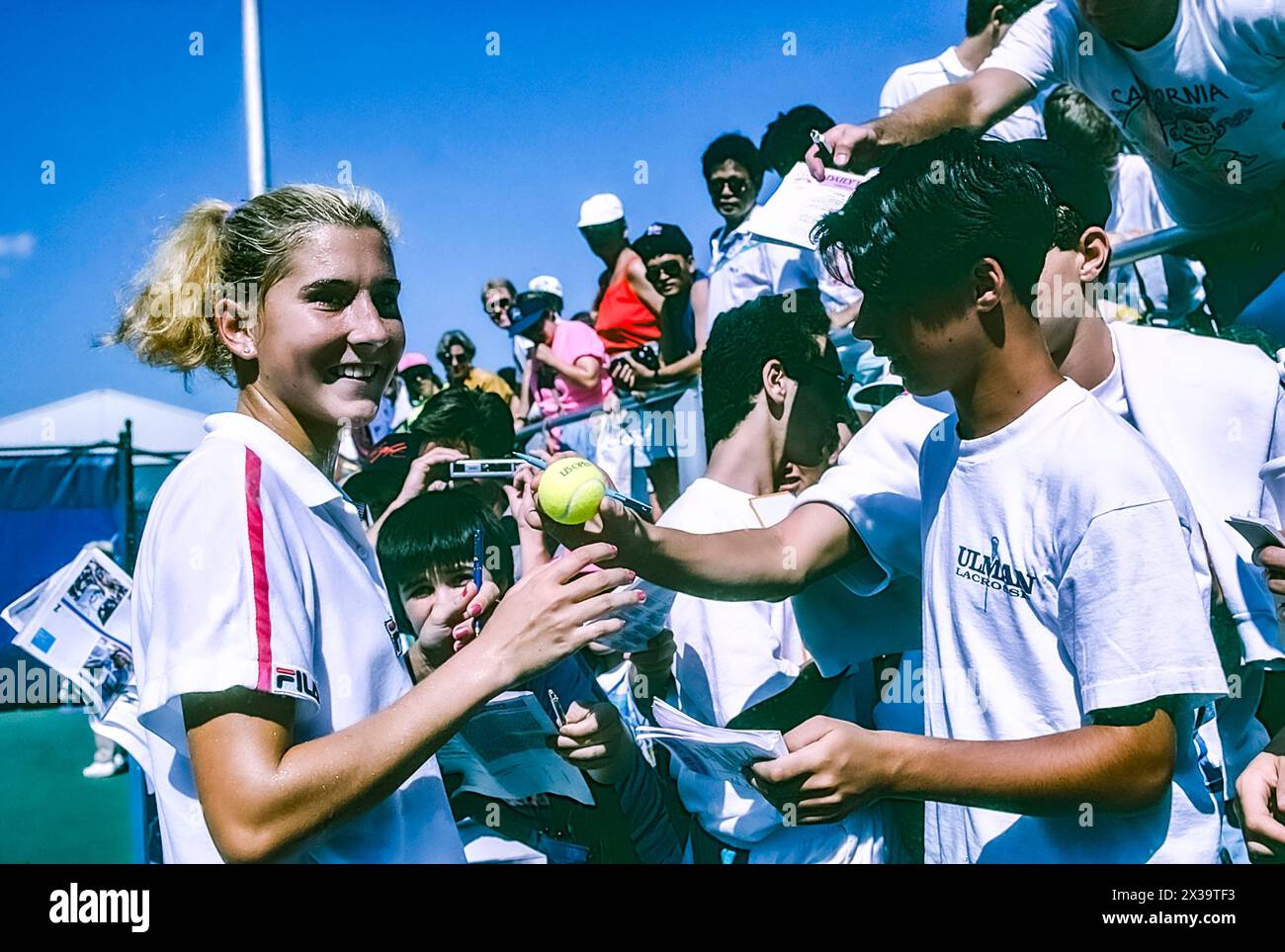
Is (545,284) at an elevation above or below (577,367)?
above

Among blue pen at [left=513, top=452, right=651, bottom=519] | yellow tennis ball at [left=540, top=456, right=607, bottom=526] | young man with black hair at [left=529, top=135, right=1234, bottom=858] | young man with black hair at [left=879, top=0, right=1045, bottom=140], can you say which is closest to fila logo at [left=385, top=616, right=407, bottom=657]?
yellow tennis ball at [left=540, top=456, right=607, bottom=526]

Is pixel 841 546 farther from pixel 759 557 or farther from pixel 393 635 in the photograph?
pixel 393 635

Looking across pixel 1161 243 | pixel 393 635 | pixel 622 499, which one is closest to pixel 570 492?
pixel 622 499

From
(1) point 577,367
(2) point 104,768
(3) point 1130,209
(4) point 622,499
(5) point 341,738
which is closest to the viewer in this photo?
(5) point 341,738

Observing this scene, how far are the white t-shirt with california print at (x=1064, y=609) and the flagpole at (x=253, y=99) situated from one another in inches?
58.7

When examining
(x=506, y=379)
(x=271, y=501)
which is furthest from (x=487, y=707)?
(x=506, y=379)

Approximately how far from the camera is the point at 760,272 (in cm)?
254

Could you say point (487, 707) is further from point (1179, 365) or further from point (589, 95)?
point (1179, 365)

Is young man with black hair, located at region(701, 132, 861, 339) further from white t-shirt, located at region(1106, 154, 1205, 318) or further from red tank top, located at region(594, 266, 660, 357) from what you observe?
white t-shirt, located at region(1106, 154, 1205, 318)

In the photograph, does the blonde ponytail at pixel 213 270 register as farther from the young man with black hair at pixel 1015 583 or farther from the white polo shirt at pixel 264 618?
the young man with black hair at pixel 1015 583

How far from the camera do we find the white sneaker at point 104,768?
2.58m

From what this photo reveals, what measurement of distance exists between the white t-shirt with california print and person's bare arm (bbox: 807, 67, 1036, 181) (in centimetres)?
61

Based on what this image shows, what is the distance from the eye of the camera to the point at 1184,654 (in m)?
1.79

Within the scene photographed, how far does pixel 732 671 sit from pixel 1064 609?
0.71 metres
